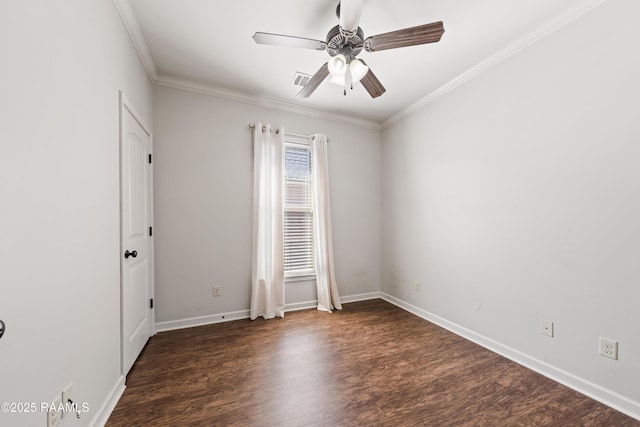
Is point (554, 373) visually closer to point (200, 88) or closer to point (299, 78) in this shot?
point (299, 78)

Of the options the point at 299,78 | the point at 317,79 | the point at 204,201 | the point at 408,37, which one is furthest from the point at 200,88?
the point at 408,37

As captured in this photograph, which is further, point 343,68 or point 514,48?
point 514,48

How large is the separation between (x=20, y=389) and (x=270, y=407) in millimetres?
1207

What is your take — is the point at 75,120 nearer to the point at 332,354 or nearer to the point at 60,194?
the point at 60,194

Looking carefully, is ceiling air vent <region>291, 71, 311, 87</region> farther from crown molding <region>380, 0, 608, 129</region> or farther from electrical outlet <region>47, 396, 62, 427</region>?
electrical outlet <region>47, 396, 62, 427</region>

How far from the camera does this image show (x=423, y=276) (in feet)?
10.3

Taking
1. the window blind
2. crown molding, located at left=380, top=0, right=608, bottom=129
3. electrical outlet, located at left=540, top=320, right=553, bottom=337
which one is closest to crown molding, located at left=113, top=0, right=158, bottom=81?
the window blind

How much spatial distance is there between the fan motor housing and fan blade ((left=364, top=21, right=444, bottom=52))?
3.2 inches

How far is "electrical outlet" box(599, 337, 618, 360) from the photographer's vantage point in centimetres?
164

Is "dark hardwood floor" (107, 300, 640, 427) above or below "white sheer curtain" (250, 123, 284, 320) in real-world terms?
below

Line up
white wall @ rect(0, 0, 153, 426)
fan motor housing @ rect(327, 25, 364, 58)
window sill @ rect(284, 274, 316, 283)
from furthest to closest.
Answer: window sill @ rect(284, 274, 316, 283) < fan motor housing @ rect(327, 25, 364, 58) < white wall @ rect(0, 0, 153, 426)

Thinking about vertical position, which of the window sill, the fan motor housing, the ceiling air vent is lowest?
the window sill

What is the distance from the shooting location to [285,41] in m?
1.73

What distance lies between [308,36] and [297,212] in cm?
201
